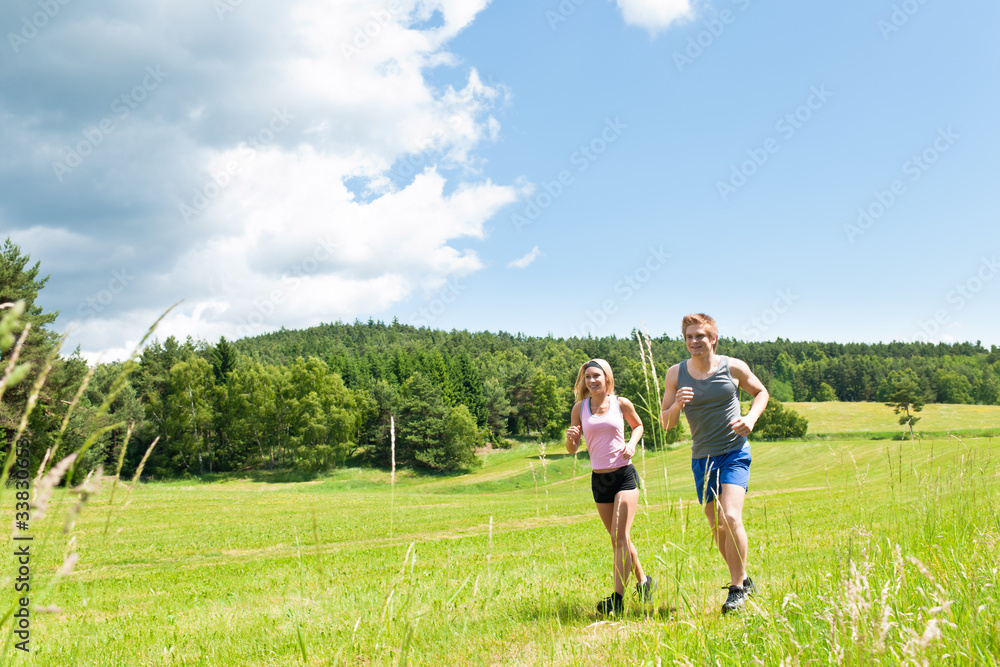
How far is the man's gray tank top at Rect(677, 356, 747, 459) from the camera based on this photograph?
170 inches

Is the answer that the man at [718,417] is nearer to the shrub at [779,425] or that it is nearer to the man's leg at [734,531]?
the man's leg at [734,531]

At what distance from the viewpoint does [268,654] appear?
158 inches

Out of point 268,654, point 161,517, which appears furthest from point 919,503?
point 161,517

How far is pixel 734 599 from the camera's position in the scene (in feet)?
12.3

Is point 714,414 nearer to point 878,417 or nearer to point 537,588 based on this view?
point 537,588

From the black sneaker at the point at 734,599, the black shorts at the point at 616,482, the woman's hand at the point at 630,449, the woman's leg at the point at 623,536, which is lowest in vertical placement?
the black sneaker at the point at 734,599

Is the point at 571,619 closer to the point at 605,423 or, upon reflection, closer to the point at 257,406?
the point at 605,423

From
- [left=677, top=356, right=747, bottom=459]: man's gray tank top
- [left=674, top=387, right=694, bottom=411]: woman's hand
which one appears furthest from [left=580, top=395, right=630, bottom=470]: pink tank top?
[left=674, top=387, right=694, bottom=411]: woman's hand

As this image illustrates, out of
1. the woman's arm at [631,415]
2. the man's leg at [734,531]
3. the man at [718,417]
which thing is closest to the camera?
the man's leg at [734,531]

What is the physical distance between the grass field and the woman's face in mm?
64954

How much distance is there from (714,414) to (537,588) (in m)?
2.61

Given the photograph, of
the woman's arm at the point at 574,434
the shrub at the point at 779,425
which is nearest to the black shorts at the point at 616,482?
the woman's arm at the point at 574,434

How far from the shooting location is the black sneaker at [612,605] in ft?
13.3

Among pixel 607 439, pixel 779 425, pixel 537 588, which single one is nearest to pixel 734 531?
pixel 607 439
